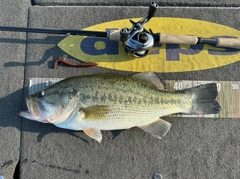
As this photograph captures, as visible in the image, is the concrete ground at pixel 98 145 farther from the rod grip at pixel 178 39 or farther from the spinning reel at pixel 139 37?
the spinning reel at pixel 139 37

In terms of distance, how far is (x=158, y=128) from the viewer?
2.24 m

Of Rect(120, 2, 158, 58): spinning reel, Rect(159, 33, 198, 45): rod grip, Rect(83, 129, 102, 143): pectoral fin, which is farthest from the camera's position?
Rect(159, 33, 198, 45): rod grip

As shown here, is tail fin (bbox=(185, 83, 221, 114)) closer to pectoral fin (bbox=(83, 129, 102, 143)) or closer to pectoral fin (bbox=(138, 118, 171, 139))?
pectoral fin (bbox=(138, 118, 171, 139))

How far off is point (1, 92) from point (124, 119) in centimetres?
141

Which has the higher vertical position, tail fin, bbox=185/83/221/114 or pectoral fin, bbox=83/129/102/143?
tail fin, bbox=185/83/221/114

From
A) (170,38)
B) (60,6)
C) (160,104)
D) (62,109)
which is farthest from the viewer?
(60,6)

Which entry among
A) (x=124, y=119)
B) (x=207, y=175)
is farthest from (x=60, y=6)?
(x=207, y=175)

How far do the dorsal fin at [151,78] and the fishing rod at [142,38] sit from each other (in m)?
0.22

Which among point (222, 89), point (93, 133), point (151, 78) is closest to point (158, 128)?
point (151, 78)

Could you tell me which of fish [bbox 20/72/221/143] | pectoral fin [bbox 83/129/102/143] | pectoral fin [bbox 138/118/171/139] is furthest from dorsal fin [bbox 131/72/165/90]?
pectoral fin [bbox 83/129/102/143]

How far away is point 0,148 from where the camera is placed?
2.45 m

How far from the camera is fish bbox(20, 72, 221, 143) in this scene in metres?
2.05

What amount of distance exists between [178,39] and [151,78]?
49cm

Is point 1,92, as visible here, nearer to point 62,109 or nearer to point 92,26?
point 62,109
